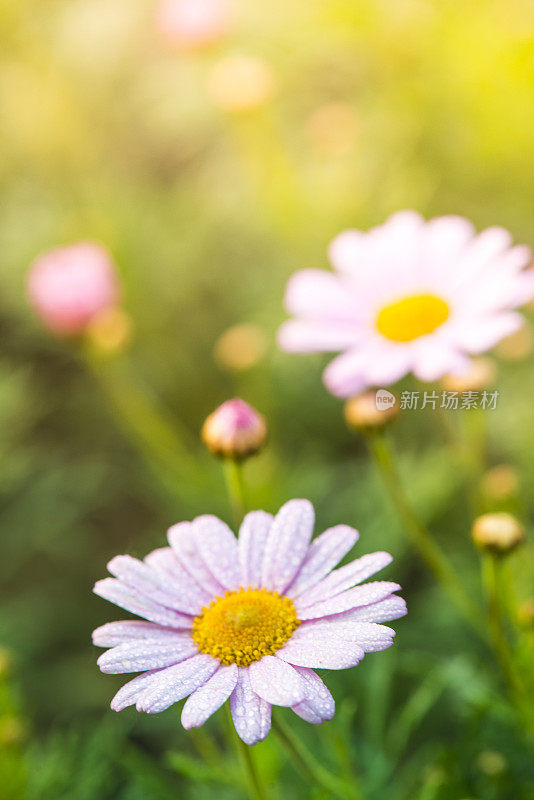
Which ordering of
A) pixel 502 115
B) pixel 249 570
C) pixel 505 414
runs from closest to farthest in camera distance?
1. pixel 249 570
2. pixel 505 414
3. pixel 502 115

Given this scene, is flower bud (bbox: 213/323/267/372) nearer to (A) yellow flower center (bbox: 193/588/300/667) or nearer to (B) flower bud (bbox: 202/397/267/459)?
(B) flower bud (bbox: 202/397/267/459)

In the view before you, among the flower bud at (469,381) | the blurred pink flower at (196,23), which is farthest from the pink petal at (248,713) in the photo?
the blurred pink flower at (196,23)

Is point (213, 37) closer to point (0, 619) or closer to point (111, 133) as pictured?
point (111, 133)

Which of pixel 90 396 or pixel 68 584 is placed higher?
pixel 90 396

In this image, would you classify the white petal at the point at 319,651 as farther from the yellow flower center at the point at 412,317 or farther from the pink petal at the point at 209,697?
the yellow flower center at the point at 412,317

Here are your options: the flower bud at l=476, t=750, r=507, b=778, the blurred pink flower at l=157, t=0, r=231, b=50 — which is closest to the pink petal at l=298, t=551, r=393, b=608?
the flower bud at l=476, t=750, r=507, b=778

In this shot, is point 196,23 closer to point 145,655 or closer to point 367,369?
point 367,369

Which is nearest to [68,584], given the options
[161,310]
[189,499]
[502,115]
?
[189,499]
